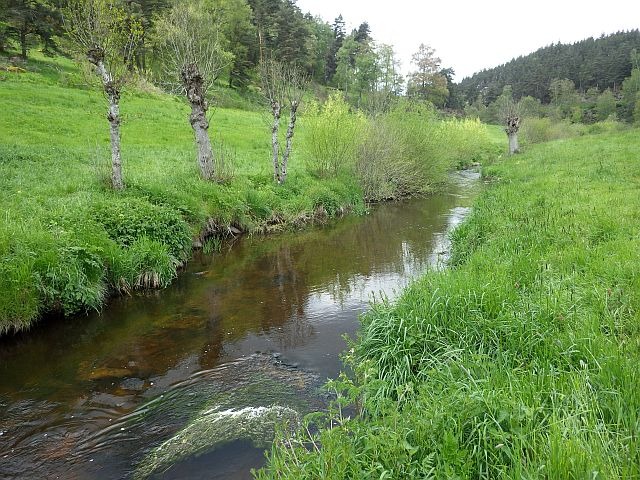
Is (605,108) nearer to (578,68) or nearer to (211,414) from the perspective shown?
(578,68)

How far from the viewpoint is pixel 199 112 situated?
16.9 meters

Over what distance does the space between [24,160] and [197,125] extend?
7090 mm

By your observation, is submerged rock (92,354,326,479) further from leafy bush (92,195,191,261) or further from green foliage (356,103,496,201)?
green foliage (356,103,496,201)

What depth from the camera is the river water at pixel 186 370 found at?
5.09m

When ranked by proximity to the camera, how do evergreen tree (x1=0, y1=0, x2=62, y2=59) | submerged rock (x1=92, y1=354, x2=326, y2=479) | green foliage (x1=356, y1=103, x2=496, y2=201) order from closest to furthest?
submerged rock (x1=92, y1=354, x2=326, y2=479), green foliage (x1=356, y1=103, x2=496, y2=201), evergreen tree (x1=0, y1=0, x2=62, y2=59)

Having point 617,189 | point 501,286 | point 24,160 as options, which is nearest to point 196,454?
point 501,286

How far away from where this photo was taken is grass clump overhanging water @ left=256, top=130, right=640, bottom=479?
10.4 ft

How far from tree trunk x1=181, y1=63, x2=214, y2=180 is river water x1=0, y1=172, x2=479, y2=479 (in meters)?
6.01

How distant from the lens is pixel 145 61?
45.8 meters

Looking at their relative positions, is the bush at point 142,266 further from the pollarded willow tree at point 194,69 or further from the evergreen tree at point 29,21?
the evergreen tree at point 29,21

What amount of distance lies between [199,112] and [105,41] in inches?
183

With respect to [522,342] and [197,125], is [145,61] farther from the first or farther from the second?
[522,342]

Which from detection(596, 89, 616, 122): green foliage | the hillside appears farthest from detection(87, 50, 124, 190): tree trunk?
the hillside

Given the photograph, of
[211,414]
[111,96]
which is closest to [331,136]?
[111,96]
